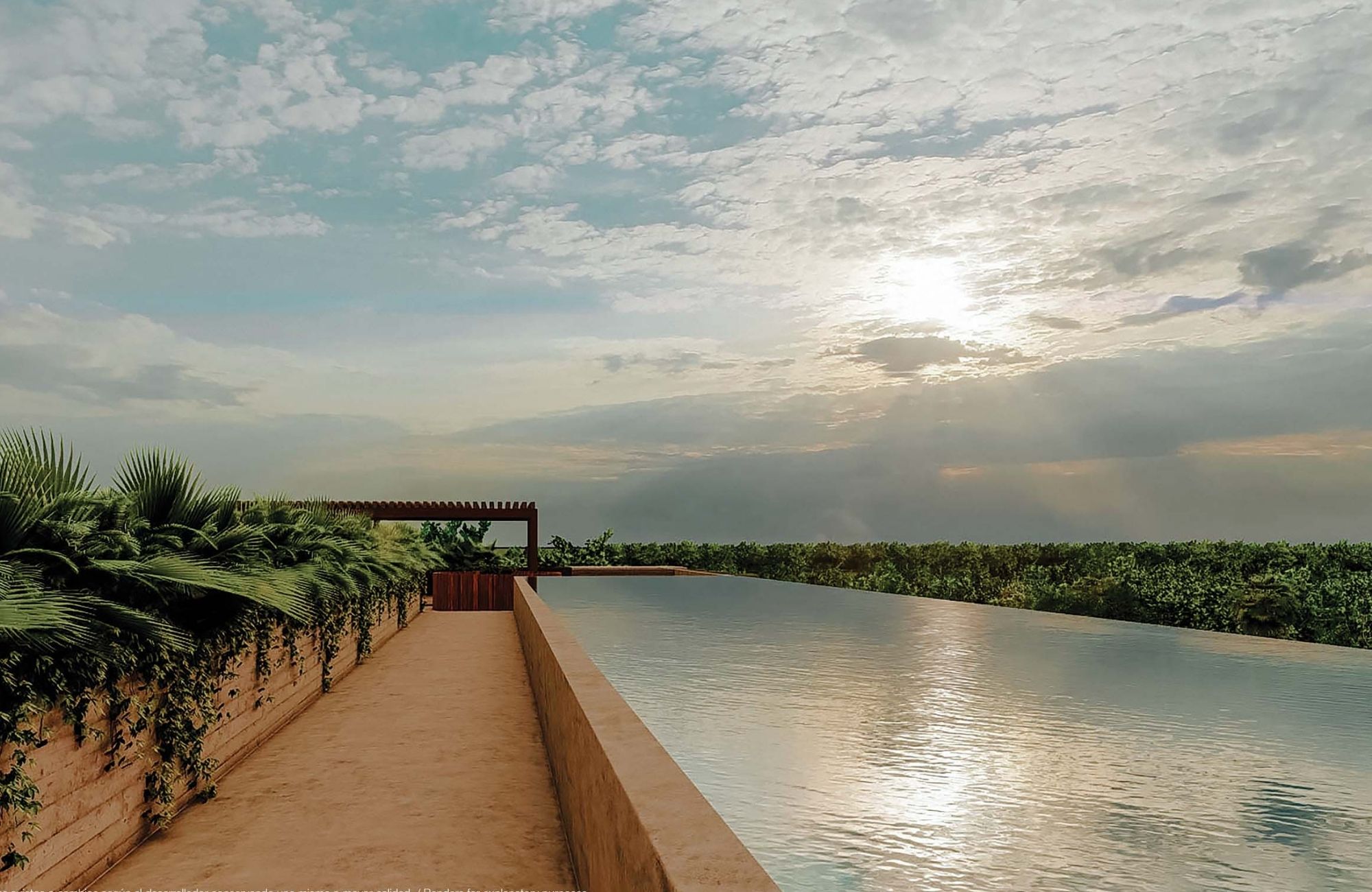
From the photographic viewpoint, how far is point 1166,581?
23031mm

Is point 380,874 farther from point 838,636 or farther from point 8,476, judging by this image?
point 838,636

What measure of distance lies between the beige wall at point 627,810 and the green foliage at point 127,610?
2.03m

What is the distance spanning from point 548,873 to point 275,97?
13591 millimetres

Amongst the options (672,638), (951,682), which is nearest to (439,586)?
(672,638)

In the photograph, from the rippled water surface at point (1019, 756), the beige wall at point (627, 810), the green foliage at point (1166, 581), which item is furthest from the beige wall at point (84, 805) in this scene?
the green foliage at point (1166, 581)

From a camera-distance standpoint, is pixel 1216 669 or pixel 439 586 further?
pixel 439 586

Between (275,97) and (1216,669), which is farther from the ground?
(275,97)

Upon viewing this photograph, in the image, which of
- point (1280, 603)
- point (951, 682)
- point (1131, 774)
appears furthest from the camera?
point (1280, 603)

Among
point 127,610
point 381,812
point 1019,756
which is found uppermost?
point 127,610

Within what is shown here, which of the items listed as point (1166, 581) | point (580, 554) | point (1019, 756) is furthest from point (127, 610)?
point (580, 554)

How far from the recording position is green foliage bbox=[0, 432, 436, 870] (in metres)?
3.73

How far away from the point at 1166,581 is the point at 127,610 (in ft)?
79.7

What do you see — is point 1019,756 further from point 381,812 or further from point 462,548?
point 462,548

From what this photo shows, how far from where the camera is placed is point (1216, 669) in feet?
46.3
